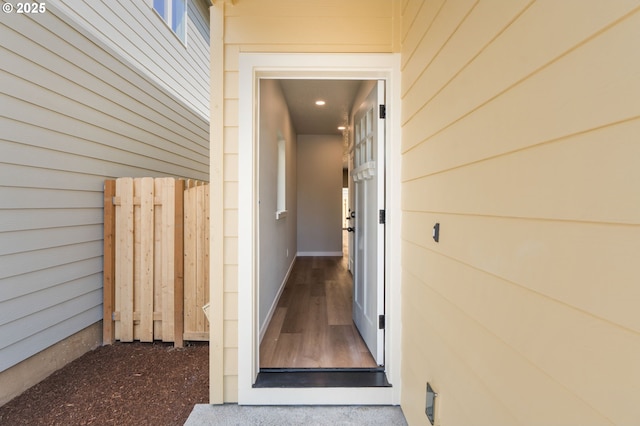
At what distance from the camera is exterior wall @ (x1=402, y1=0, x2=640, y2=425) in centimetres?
50

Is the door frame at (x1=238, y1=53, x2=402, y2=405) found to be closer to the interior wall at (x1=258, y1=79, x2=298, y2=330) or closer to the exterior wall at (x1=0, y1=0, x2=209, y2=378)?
the interior wall at (x1=258, y1=79, x2=298, y2=330)

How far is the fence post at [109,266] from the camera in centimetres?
255

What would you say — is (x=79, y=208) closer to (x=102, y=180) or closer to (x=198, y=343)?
(x=102, y=180)

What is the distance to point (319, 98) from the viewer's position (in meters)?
3.95

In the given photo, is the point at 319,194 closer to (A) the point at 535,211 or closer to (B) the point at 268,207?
(B) the point at 268,207

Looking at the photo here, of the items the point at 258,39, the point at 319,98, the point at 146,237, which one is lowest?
the point at 146,237

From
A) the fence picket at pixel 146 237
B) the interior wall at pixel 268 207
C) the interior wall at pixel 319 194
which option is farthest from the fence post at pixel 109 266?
the interior wall at pixel 319 194

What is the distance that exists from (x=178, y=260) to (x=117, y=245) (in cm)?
61

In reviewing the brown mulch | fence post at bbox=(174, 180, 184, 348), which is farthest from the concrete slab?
fence post at bbox=(174, 180, 184, 348)

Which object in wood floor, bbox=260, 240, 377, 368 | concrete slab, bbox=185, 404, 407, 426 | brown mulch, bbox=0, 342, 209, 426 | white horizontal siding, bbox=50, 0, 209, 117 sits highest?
white horizontal siding, bbox=50, 0, 209, 117

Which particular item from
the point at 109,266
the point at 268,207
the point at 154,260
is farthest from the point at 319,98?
the point at 109,266

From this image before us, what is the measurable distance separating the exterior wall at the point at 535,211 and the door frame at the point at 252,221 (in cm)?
48

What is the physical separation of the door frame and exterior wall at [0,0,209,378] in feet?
5.13

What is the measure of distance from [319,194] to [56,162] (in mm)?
4811
